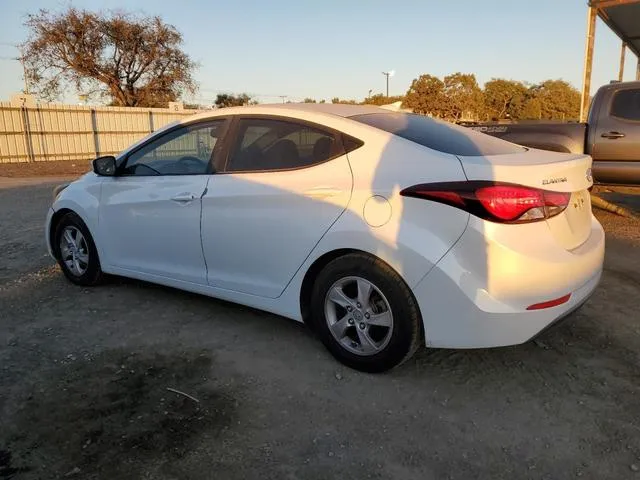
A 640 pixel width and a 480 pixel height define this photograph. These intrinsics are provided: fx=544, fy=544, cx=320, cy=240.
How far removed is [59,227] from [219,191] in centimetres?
217

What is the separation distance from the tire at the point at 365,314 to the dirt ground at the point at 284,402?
147 mm

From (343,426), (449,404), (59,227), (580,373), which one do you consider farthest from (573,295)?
(59,227)

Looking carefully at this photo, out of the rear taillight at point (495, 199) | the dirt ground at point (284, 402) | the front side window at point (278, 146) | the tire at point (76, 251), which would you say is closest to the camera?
the dirt ground at point (284, 402)

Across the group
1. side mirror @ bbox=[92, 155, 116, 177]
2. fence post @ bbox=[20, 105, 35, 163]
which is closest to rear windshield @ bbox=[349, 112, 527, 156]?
side mirror @ bbox=[92, 155, 116, 177]

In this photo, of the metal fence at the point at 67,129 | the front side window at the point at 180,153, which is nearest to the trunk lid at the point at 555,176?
the front side window at the point at 180,153

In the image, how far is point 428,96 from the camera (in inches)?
2014

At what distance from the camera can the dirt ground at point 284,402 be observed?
8.22 feet

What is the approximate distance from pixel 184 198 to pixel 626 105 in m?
6.45

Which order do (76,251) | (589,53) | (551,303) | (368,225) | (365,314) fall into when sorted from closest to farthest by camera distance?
(551,303) < (368,225) < (365,314) < (76,251) < (589,53)

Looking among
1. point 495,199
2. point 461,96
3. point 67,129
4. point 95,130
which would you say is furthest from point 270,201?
point 461,96

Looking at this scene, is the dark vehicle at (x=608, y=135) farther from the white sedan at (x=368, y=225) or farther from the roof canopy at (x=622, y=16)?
the roof canopy at (x=622, y=16)

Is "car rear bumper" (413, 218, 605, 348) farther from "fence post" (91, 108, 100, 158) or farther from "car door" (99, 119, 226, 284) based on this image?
"fence post" (91, 108, 100, 158)

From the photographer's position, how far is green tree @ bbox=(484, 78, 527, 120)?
190 feet

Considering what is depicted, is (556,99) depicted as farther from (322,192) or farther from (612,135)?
(322,192)
